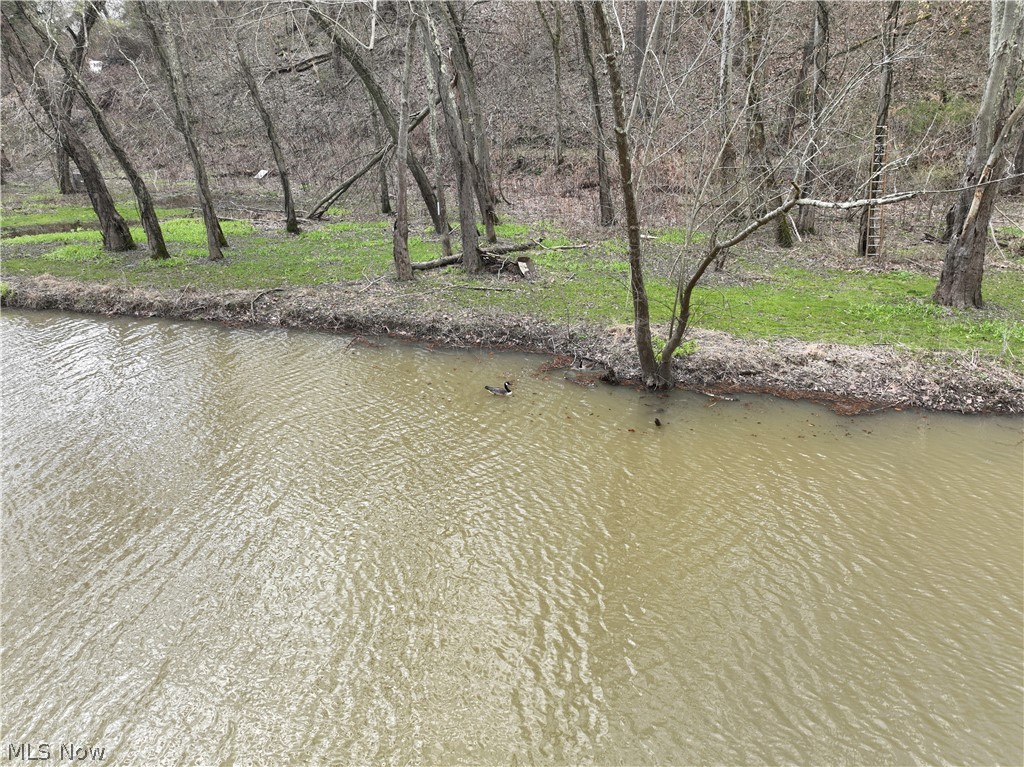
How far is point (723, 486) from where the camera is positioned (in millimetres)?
6637

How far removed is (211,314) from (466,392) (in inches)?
264

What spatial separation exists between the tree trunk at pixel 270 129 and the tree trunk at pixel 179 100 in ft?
5.95

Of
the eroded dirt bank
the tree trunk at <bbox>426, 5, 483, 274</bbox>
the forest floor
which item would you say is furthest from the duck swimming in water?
the tree trunk at <bbox>426, 5, 483, 274</bbox>

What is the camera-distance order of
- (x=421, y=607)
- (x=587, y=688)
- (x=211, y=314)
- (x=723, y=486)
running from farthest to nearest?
(x=211, y=314) → (x=723, y=486) → (x=421, y=607) → (x=587, y=688)

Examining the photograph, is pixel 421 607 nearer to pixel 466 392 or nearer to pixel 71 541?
pixel 71 541

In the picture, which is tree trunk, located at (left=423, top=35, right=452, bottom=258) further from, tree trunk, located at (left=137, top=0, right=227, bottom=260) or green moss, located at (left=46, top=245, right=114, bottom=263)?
green moss, located at (left=46, top=245, right=114, bottom=263)

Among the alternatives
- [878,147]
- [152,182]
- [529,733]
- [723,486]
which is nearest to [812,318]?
[723,486]

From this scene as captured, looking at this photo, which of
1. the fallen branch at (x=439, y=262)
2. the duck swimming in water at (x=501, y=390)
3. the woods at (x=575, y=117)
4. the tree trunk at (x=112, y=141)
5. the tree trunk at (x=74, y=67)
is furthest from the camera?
the tree trunk at (x=74, y=67)

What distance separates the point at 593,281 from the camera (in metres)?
12.7

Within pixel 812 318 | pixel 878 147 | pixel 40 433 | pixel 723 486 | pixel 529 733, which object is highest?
pixel 878 147

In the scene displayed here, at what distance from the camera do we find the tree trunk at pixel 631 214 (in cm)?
642
